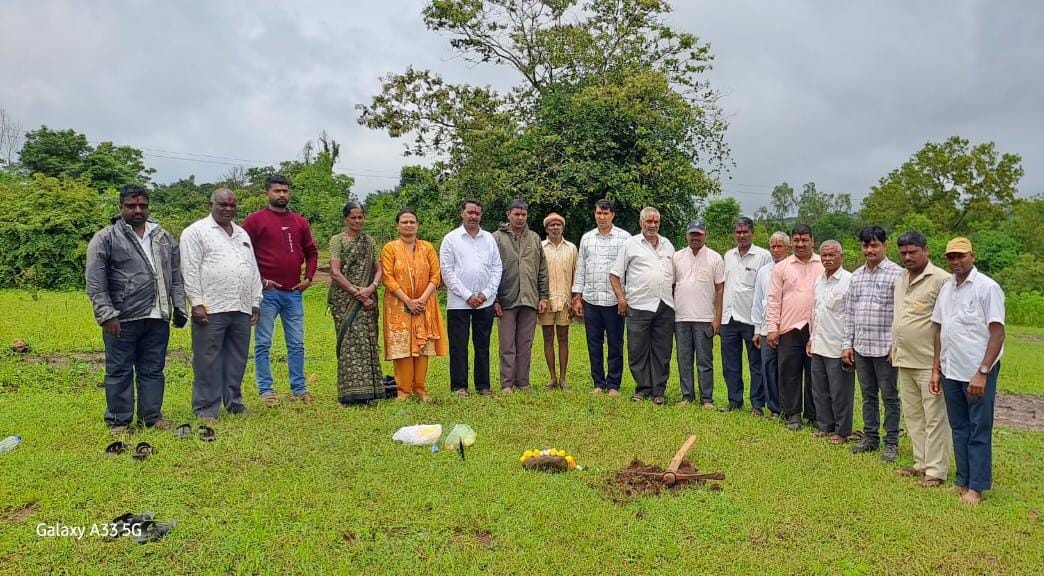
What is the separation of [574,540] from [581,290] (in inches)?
157

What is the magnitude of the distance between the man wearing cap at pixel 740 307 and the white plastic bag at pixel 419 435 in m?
3.16

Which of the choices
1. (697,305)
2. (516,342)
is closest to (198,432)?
(516,342)

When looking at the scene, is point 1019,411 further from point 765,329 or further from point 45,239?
point 45,239

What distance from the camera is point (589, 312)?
24.7ft

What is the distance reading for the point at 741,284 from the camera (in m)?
7.02

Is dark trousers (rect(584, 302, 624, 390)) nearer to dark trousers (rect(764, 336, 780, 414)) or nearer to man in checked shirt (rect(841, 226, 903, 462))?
dark trousers (rect(764, 336, 780, 414))

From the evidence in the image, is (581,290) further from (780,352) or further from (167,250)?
(167,250)

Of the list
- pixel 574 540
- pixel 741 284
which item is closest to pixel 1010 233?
pixel 741 284

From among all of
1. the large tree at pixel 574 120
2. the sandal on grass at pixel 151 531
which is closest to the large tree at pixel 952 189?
the large tree at pixel 574 120

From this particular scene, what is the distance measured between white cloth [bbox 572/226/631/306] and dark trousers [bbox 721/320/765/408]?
1.27 m

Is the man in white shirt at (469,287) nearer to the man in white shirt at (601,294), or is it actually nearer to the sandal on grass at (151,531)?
the man in white shirt at (601,294)

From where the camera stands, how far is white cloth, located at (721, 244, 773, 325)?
6.98m

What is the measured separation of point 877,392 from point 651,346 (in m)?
2.29

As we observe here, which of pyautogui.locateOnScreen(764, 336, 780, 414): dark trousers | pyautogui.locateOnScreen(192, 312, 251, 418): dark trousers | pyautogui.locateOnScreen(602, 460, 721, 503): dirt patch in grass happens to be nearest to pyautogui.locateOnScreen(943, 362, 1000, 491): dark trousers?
pyautogui.locateOnScreen(602, 460, 721, 503): dirt patch in grass
